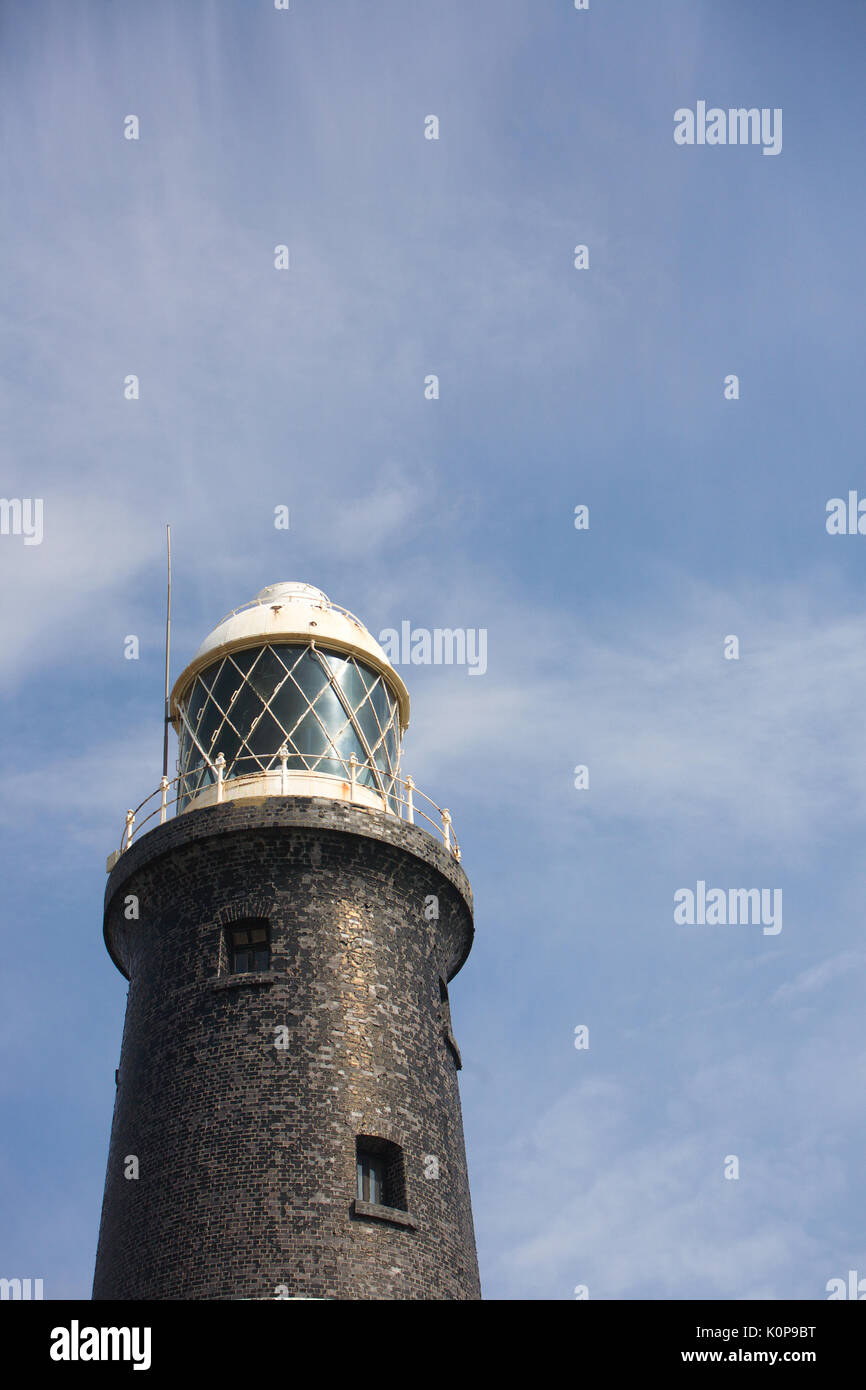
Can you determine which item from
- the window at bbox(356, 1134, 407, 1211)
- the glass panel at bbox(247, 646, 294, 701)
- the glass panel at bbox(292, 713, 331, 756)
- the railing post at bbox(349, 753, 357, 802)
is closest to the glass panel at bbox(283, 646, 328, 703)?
the glass panel at bbox(247, 646, 294, 701)

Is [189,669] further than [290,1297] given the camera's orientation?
Yes

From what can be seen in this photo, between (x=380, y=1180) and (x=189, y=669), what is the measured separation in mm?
9690

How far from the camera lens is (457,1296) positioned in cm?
2130

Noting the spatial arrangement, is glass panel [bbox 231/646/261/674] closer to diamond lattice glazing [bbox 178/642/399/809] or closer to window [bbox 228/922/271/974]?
diamond lattice glazing [bbox 178/642/399/809]

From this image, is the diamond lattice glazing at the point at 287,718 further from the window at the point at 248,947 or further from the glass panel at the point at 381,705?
the window at the point at 248,947

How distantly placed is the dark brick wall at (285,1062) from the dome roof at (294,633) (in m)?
3.57

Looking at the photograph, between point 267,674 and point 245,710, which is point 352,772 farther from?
point 267,674

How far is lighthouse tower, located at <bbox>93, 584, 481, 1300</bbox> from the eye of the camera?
2031 cm

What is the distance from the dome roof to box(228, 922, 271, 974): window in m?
5.38

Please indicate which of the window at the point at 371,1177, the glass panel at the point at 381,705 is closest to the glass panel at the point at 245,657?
the glass panel at the point at 381,705
